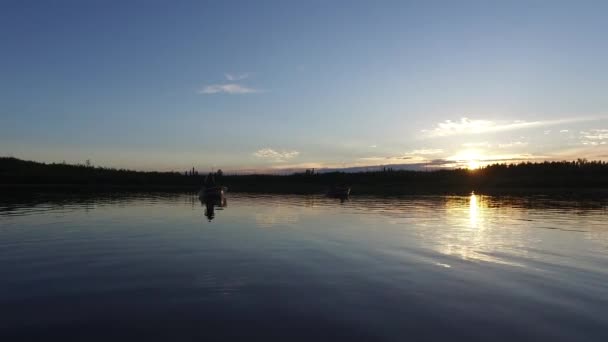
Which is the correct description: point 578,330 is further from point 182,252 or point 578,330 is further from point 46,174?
point 46,174

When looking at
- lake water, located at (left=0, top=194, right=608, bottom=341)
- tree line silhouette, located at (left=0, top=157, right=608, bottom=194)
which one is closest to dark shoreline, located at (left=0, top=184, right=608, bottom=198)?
tree line silhouette, located at (left=0, top=157, right=608, bottom=194)

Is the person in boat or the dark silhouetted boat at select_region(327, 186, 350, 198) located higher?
the person in boat

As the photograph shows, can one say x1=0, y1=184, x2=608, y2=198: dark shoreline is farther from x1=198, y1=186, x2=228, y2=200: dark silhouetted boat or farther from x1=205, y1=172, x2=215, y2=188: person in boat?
x1=198, y1=186, x2=228, y2=200: dark silhouetted boat

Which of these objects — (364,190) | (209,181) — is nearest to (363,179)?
(364,190)

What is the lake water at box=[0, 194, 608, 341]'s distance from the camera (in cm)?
910

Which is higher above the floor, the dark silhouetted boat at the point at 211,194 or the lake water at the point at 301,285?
the dark silhouetted boat at the point at 211,194

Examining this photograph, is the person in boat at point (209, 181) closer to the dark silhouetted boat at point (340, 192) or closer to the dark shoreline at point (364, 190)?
the dark silhouetted boat at point (340, 192)

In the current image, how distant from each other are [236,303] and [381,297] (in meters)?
3.99

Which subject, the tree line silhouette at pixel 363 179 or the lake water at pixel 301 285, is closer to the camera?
the lake water at pixel 301 285

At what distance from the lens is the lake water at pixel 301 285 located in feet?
29.9

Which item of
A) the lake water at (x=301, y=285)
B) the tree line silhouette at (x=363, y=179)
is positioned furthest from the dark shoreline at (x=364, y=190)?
the lake water at (x=301, y=285)

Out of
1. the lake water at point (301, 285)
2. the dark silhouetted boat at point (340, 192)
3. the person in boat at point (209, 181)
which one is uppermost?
the person in boat at point (209, 181)

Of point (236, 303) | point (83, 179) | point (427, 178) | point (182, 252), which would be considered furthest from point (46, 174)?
point (236, 303)

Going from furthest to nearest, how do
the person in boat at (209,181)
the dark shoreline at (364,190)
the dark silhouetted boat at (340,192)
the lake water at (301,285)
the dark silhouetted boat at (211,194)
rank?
the dark shoreline at (364,190) → the dark silhouetted boat at (340,192) → the person in boat at (209,181) → the dark silhouetted boat at (211,194) → the lake water at (301,285)
